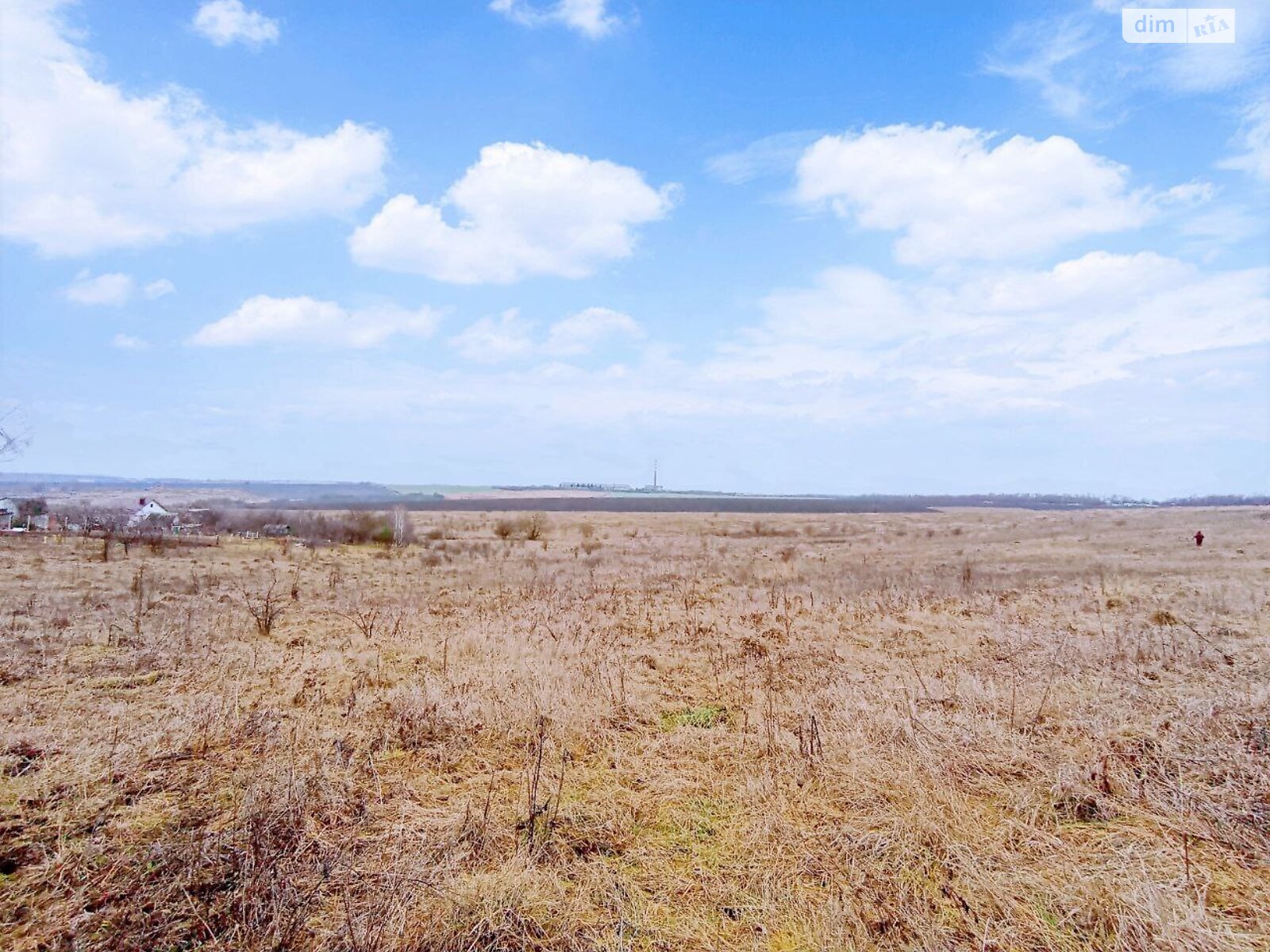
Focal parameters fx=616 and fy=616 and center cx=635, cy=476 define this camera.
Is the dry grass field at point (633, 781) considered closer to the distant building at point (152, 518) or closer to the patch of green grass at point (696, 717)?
the patch of green grass at point (696, 717)

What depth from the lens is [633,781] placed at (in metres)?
5.82

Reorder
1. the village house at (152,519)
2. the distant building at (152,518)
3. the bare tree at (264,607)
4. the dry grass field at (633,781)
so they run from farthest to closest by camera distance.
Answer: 1. the distant building at (152,518)
2. the village house at (152,519)
3. the bare tree at (264,607)
4. the dry grass field at (633,781)

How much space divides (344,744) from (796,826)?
441cm

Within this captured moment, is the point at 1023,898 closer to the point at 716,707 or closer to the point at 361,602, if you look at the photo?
the point at 716,707

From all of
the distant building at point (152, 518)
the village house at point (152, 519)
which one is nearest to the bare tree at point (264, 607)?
the village house at point (152, 519)

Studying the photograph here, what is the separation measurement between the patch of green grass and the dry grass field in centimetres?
8

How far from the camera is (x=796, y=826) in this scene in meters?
4.89

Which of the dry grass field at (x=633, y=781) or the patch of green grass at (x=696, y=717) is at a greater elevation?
the dry grass field at (x=633, y=781)

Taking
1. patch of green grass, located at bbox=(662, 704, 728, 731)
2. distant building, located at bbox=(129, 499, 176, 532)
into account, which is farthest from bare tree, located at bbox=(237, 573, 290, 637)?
distant building, located at bbox=(129, 499, 176, 532)

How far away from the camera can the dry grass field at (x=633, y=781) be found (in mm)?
3883

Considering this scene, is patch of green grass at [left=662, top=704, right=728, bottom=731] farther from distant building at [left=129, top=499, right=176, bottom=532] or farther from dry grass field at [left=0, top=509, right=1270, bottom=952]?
distant building at [left=129, top=499, right=176, bottom=532]

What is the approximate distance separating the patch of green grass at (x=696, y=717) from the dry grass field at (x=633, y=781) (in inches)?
3.2

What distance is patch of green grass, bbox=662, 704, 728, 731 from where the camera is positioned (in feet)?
23.7

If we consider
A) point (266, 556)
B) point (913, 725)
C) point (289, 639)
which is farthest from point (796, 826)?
point (266, 556)
